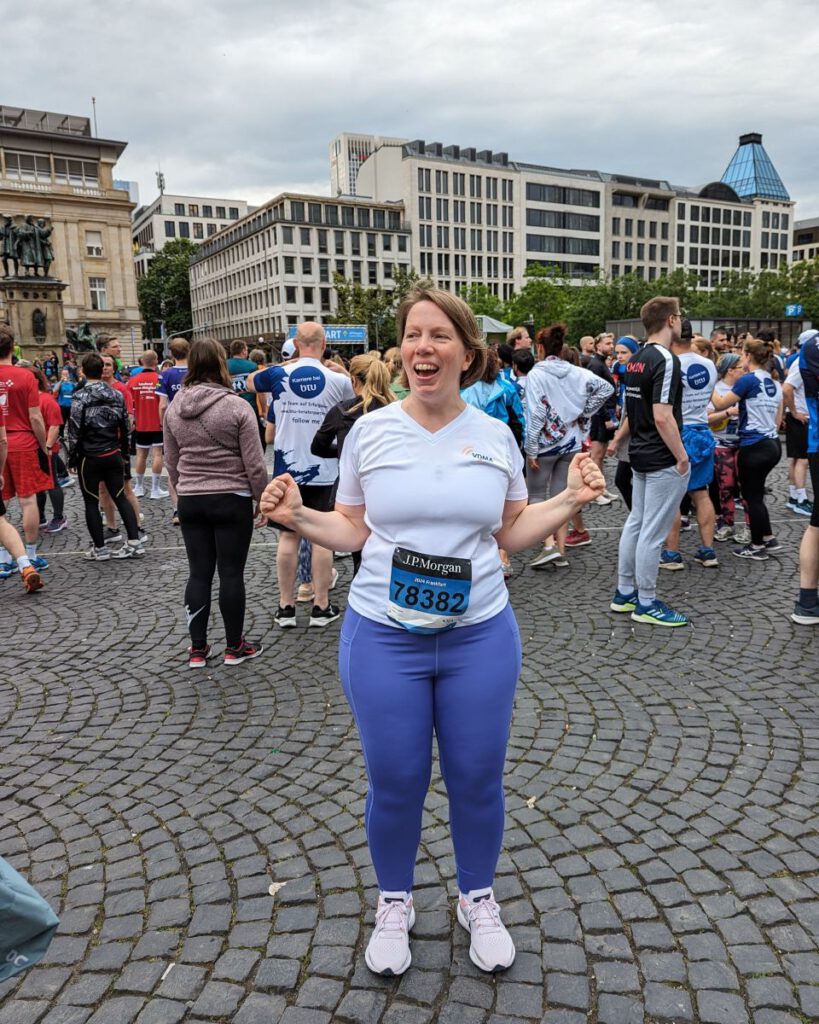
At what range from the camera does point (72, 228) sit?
223 ft

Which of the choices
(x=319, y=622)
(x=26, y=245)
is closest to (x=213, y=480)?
(x=319, y=622)

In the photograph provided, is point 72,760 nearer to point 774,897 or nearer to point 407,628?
point 407,628

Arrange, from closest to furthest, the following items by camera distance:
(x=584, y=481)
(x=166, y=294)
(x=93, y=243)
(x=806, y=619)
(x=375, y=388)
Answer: (x=584, y=481), (x=375, y=388), (x=806, y=619), (x=93, y=243), (x=166, y=294)

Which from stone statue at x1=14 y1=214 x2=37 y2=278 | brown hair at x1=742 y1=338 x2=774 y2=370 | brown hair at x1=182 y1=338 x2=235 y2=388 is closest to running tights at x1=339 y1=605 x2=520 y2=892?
brown hair at x1=182 y1=338 x2=235 y2=388

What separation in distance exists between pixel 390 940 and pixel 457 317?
78.7 inches

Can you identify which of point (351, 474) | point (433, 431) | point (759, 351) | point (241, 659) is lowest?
point (241, 659)

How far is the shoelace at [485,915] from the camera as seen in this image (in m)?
2.51

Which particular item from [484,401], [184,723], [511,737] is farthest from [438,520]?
[484,401]

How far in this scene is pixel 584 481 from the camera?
8.10 feet

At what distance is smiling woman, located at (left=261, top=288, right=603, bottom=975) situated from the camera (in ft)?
7.48

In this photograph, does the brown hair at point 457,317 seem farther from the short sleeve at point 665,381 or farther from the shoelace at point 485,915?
the short sleeve at point 665,381

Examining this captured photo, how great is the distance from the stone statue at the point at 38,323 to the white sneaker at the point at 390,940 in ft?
120

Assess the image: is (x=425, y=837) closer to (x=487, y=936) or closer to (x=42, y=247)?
(x=487, y=936)

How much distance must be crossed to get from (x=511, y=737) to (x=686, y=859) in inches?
45.6
